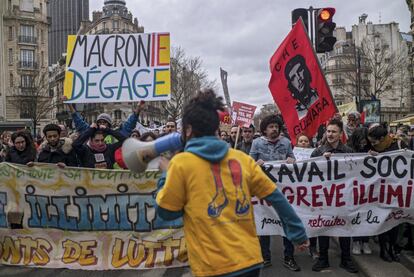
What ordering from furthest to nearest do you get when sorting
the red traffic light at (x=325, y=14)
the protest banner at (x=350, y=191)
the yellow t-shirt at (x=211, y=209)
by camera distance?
the red traffic light at (x=325, y=14) → the protest banner at (x=350, y=191) → the yellow t-shirt at (x=211, y=209)

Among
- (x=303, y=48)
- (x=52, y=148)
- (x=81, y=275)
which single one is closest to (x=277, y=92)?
(x=303, y=48)

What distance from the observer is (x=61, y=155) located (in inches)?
237

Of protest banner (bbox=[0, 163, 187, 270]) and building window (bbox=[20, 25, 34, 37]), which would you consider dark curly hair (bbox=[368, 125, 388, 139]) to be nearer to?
protest banner (bbox=[0, 163, 187, 270])

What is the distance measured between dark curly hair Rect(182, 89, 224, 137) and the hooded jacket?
57 mm

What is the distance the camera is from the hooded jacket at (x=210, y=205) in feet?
8.21

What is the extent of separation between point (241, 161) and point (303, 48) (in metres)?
4.74

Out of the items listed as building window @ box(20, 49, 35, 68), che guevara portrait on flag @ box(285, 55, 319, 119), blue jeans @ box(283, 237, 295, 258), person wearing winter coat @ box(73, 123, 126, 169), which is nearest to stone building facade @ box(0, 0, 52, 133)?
building window @ box(20, 49, 35, 68)

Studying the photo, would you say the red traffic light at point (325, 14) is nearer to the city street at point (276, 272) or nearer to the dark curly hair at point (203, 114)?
the city street at point (276, 272)

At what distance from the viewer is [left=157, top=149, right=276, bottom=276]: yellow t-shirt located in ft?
8.20

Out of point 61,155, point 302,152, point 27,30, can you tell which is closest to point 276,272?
point 302,152

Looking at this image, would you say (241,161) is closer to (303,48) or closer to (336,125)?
(336,125)

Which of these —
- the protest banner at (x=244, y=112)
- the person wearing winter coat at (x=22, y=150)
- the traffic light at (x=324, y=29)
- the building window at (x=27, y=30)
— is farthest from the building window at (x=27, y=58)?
the person wearing winter coat at (x=22, y=150)

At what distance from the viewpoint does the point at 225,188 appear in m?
2.55

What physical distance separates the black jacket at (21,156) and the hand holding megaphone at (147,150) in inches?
155
